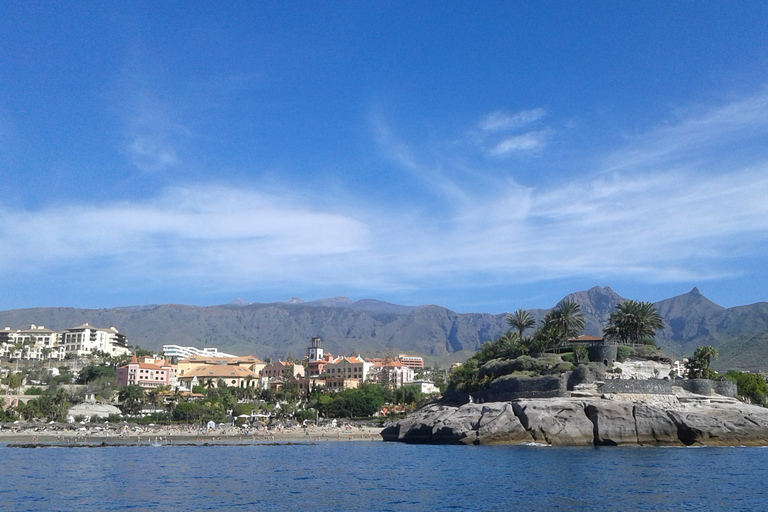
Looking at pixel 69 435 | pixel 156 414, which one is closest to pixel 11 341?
pixel 156 414

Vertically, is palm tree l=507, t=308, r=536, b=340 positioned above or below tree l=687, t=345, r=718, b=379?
above

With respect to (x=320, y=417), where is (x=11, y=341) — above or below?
above

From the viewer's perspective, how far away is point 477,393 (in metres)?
82.1

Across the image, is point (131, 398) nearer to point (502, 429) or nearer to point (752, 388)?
point (502, 429)

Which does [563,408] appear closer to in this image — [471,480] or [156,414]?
[471,480]

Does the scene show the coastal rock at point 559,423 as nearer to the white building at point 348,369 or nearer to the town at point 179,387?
the town at point 179,387

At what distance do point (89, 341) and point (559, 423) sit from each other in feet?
487

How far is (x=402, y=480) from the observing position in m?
43.6

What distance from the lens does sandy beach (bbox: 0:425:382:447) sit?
83.9m

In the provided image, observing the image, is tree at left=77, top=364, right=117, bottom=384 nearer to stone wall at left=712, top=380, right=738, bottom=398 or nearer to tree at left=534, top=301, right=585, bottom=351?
tree at left=534, top=301, right=585, bottom=351

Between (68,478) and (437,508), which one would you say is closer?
(437,508)

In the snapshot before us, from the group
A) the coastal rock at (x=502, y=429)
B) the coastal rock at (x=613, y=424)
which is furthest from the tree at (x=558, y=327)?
the coastal rock at (x=613, y=424)

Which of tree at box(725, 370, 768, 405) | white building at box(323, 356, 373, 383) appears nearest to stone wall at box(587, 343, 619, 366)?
tree at box(725, 370, 768, 405)

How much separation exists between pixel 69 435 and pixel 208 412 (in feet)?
74.0
